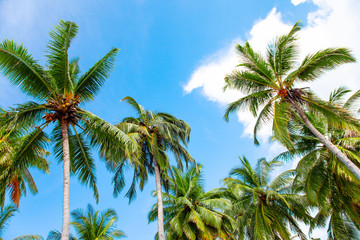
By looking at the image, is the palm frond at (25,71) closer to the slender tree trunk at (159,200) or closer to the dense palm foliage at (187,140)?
the dense palm foliage at (187,140)

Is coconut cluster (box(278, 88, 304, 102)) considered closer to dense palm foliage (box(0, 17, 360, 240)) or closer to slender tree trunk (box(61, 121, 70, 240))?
dense palm foliage (box(0, 17, 360, 240))

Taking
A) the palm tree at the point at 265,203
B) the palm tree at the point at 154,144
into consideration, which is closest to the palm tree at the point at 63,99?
the palm tree at the point at 154,144

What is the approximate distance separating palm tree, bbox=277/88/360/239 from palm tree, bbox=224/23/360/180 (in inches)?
82.3

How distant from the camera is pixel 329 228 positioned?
16.7 m

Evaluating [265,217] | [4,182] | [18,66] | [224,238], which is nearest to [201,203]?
[224,238]

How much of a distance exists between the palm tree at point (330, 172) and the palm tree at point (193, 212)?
5.57 metres

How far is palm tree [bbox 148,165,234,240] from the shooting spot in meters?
16.4

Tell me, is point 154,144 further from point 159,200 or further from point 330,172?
point 330,172

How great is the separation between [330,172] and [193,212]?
29.0 ft

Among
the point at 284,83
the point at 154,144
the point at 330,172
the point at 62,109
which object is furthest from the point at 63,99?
the point at 330,172

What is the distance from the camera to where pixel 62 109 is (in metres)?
8.98

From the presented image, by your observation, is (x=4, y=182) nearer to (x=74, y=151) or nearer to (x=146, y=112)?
(x=74, y=151)

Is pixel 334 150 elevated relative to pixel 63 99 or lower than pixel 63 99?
lower

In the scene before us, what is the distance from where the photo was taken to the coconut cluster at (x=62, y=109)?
8953 millimetres
